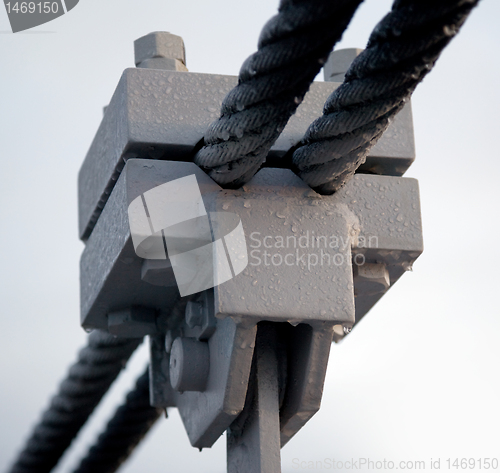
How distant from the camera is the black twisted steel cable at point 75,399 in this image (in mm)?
1709

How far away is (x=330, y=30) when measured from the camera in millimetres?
827

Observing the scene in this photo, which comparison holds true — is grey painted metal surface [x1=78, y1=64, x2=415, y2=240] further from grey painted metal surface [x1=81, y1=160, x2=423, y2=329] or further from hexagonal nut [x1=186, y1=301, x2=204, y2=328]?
hexagonal nut [x1=186, y1=301, x2=204, y2=328]

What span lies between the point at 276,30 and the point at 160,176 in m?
0.31

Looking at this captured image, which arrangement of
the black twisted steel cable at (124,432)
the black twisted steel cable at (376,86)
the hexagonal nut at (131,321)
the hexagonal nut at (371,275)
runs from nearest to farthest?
1. the black twisted steel cable at (376,86)
2. the hexagonal nut at (371,275)
3. the hexagonal nut at (131,321)
4. the black twisted steel cable at (124,432)

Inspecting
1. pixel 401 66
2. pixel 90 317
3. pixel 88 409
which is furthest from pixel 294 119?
pixel 88 409

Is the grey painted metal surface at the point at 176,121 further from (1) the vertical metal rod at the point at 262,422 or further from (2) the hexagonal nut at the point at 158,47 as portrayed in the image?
(1) the vertical metal rod at the point at 262,422

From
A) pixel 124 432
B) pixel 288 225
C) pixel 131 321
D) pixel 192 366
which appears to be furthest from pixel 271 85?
pixel 124 432

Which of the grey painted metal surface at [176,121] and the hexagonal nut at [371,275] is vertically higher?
the grey painted metal surface at [176,121]

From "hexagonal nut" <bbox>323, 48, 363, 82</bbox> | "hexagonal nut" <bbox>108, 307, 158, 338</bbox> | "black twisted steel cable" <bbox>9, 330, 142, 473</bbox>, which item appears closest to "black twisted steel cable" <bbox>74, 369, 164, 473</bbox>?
"black twisted steel cable" <bbox>9, 330, 142, 473</bbox>

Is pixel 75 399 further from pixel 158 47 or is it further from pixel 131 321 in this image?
pixel 158 47

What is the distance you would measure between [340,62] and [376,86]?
0.36 meters

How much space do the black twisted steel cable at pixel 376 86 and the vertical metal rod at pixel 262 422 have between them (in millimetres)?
240

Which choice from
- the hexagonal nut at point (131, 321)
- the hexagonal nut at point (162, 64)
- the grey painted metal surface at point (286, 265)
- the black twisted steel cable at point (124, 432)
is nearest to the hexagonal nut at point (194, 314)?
the grey painted metal surface at point (286, 265)

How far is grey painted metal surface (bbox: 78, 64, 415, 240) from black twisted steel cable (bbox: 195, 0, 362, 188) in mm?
58
